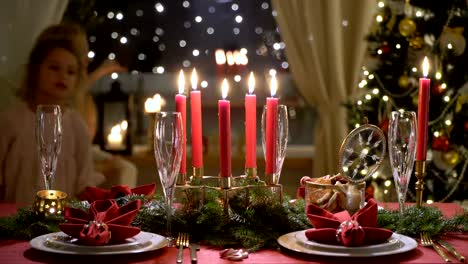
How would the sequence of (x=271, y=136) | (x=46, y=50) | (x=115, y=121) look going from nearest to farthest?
(x=271, y=136)
(x=46, y=50)
(x=115, y=121)

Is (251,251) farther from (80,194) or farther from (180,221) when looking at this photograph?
(80,194)

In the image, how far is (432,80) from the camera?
3.89m

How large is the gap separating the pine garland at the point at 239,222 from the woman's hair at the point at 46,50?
7.46ft

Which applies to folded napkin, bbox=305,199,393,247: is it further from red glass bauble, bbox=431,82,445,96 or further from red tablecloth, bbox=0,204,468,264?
red glass bauble, bbox=431,82,445,96

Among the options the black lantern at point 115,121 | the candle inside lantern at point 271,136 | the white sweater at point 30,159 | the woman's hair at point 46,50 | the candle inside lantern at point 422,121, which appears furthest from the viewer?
the black lantern at point 115,121

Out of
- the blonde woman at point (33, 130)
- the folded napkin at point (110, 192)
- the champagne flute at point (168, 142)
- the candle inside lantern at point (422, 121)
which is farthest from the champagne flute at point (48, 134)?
the blonde woman at point (33, 130)

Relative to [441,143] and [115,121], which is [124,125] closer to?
[115,121]

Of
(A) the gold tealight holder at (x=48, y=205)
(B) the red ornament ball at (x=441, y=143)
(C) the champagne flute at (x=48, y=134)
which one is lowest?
(A) the gold tealight holder at (x=48, y=205)

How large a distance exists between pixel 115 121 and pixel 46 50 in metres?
0.77

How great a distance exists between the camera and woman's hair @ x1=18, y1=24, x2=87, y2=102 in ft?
13.4

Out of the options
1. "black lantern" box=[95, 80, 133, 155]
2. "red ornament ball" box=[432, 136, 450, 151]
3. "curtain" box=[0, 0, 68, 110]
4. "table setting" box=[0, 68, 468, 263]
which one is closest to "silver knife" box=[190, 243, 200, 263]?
"table setting" box=[0, 68, 468, 263]

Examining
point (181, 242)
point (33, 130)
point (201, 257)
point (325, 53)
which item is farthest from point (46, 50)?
point (201, 257)

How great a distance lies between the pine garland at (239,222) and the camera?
1.72m

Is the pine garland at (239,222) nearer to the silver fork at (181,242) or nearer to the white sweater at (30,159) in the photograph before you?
the silver fork at (181,242)
